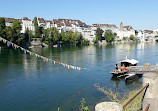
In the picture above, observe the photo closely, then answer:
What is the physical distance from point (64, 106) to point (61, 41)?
116m

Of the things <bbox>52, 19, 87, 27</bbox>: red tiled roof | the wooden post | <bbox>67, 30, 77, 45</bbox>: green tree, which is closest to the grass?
the wooden post

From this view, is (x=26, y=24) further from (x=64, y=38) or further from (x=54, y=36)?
(x=64, y=38)

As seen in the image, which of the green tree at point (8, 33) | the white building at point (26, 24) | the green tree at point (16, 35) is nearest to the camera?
the green tree at point (8, 33)

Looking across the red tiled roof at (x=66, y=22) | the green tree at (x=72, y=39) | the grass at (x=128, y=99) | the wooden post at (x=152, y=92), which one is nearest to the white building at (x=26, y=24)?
the red tiled roof at (x=66, y=22)

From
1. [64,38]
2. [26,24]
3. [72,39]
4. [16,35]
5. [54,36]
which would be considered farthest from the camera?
[26,24]

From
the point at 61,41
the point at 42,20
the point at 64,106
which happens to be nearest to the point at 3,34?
the point at 61,41

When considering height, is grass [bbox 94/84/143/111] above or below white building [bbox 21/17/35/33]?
below

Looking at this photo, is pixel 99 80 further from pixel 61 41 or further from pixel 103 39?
pixel 103 39

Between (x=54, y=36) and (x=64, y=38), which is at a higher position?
(x=54, y=36)

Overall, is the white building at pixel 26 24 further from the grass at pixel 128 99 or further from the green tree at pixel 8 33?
the grass at pixel 128 99

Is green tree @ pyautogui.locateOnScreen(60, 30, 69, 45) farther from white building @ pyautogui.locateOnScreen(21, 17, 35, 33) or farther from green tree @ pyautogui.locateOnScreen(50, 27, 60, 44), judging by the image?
white building @ pyautogui.locateOnScreen(21, 17, 35, 33)

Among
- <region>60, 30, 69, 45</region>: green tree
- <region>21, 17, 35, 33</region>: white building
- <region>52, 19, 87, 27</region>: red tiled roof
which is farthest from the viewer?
<region>52, 19, 87, 27</region>: red tiled roof

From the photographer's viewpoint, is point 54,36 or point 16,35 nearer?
point 16,35

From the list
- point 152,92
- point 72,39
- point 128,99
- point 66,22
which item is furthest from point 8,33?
point 152,92
